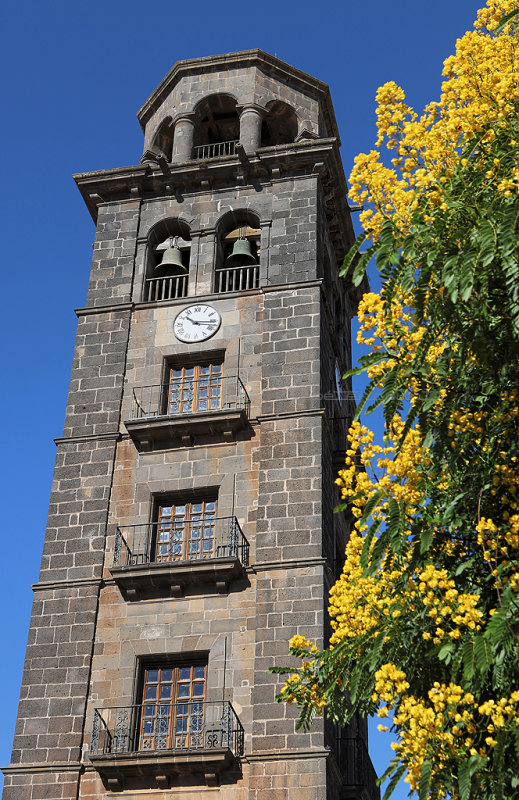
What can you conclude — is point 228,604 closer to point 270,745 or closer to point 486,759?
point 270,745

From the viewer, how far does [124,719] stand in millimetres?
23375

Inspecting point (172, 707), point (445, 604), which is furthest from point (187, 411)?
point (445, 604)

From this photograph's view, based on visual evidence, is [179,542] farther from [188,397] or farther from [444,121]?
[444,121]

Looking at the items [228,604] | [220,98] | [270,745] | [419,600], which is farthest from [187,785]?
[220,98]

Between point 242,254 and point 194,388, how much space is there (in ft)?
13.6

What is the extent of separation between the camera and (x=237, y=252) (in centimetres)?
2980

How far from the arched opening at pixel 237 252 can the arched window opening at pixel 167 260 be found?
0.96 meters

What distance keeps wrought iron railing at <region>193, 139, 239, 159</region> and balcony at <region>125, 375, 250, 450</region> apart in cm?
861

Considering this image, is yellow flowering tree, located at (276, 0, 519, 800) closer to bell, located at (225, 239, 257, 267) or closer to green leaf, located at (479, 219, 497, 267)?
green leaf, located at (479, 219, 497, 267)

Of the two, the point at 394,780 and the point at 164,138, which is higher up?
the point at 164,138

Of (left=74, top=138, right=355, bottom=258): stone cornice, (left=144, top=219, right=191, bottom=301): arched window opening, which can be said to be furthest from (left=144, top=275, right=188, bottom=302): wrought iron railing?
(left=74, top=138, right=355, bottom=258): stone cornice

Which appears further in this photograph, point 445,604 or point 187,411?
point 187,411

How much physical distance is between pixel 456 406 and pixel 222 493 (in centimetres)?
1181

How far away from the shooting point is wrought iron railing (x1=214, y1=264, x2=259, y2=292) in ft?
97.0
